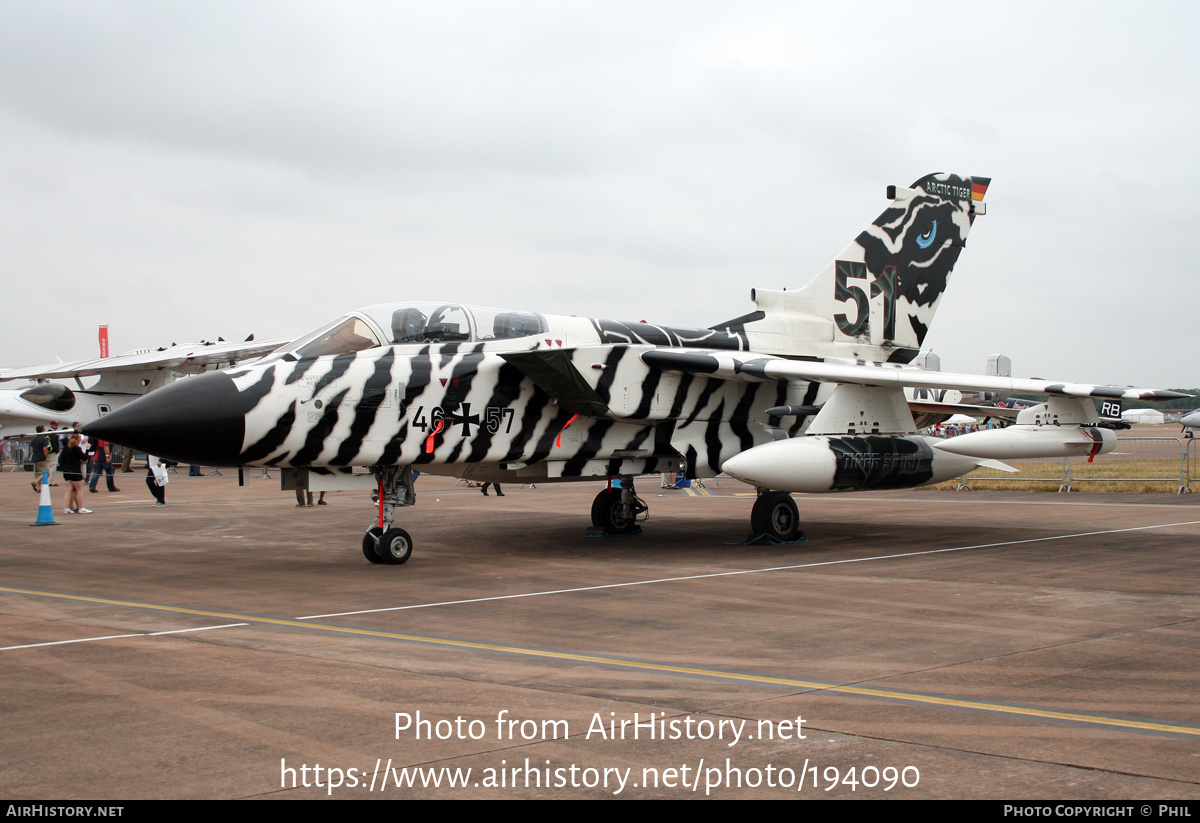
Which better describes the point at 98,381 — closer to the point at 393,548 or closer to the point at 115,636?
the point at 393,548

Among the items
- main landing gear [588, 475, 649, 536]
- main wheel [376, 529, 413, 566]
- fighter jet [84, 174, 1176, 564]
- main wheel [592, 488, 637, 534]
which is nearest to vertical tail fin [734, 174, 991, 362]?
fighter jet [84, 174, 1176, 564]

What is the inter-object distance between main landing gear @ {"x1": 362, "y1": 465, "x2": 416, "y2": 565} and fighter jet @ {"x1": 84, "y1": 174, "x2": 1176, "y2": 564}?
21 millimetres

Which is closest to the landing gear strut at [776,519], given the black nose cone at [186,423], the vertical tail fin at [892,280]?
the vertical tail fin at [892,280]

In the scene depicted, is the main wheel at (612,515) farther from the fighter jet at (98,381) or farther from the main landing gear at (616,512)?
the fighter jet at (98,381)

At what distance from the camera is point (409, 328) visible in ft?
36.3

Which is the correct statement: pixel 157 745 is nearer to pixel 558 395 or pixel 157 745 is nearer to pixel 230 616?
pixel 230 616

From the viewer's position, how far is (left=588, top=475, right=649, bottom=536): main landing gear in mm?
14711

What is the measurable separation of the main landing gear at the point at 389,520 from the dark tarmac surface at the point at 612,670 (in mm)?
340

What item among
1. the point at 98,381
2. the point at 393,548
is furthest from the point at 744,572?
the point at 98,381

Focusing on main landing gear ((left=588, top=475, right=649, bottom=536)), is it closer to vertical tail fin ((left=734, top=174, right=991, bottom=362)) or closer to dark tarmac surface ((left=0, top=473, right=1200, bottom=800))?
dark tarmac surface ((left=0, top=473, right=1200, bottom=800))

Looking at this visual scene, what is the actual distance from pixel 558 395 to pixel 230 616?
490 centimetres

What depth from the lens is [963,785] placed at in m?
3.76

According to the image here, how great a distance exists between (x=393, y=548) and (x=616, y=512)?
14.3ft

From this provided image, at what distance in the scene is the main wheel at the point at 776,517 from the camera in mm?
13305
